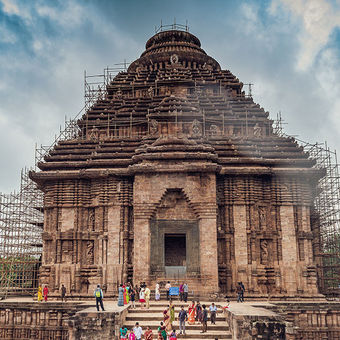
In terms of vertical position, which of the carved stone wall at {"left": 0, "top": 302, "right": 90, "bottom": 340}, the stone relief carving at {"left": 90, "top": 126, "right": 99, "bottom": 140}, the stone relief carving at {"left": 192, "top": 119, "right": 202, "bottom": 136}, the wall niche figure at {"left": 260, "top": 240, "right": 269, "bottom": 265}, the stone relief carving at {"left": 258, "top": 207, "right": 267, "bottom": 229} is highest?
the stone relief carving at {"left": 90, "top": 126, "right": 99, "bottom": 140}

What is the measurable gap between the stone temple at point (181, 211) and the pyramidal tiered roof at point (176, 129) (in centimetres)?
8

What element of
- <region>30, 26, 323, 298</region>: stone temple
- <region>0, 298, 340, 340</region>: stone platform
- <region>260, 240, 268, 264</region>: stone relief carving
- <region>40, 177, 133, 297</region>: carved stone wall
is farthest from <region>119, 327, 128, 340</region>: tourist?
<region>260, 240, 268, 264</region>: stone relief carving

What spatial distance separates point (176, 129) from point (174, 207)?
220 inches

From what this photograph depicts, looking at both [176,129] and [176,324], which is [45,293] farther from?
[176,129]

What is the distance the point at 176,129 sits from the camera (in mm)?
27453

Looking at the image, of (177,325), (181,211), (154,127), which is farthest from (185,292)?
(154,127)

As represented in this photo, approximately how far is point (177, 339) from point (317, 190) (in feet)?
54.9

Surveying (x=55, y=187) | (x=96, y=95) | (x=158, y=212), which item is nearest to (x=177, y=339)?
(x=158, y=212)

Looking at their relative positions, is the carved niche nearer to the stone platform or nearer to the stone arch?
the stone platform

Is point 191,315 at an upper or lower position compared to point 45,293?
lower

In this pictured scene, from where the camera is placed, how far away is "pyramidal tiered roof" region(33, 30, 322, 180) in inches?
976

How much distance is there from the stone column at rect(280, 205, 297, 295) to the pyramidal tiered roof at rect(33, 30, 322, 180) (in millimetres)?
2495

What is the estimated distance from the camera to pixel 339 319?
2073 centimetres

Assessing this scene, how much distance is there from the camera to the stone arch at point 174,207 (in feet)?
77.8
